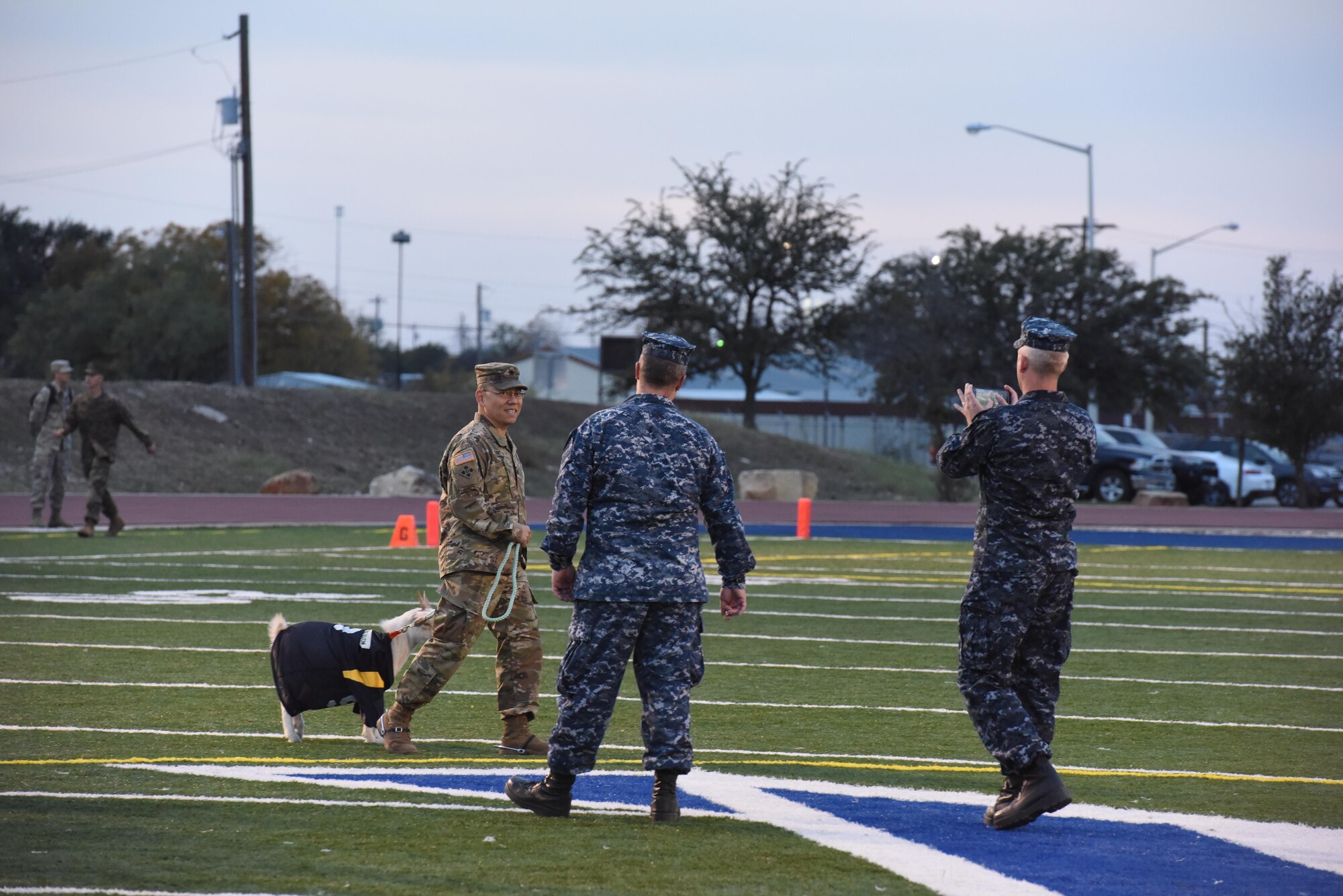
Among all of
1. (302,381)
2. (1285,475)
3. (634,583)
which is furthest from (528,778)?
(302,381)

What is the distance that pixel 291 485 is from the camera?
3488 cm

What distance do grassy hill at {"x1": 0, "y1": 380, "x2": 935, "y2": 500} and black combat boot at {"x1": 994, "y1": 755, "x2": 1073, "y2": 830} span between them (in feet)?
99.2

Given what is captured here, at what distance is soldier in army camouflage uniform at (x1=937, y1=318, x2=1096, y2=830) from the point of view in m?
6.23

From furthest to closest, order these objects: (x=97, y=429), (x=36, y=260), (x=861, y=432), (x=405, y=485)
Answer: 1. (x=36, y=260)
2. (x=861, y=432)
3. (x=405, y=485)
4. (x=97, y=429)

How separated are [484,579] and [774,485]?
30.7m

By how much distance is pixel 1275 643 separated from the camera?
1280 centimetres

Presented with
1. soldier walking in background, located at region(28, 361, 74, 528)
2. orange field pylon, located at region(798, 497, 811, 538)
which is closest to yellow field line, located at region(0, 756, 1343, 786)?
soldier walking in background, located at region(28, 361, 74, 528)

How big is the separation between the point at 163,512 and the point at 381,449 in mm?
14406

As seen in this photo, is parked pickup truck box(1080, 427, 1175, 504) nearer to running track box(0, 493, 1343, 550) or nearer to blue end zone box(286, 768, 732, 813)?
running track box(0, 493, 1343, 550)

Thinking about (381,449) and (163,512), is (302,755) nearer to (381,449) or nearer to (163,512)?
(163,512)

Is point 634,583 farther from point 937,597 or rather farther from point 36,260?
point 36,260

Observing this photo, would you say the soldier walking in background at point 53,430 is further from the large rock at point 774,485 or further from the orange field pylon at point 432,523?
the large rock at point 774,485

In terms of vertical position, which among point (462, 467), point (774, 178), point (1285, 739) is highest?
point (774, 178)

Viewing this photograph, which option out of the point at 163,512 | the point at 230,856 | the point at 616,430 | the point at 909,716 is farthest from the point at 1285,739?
the point at 163,512
